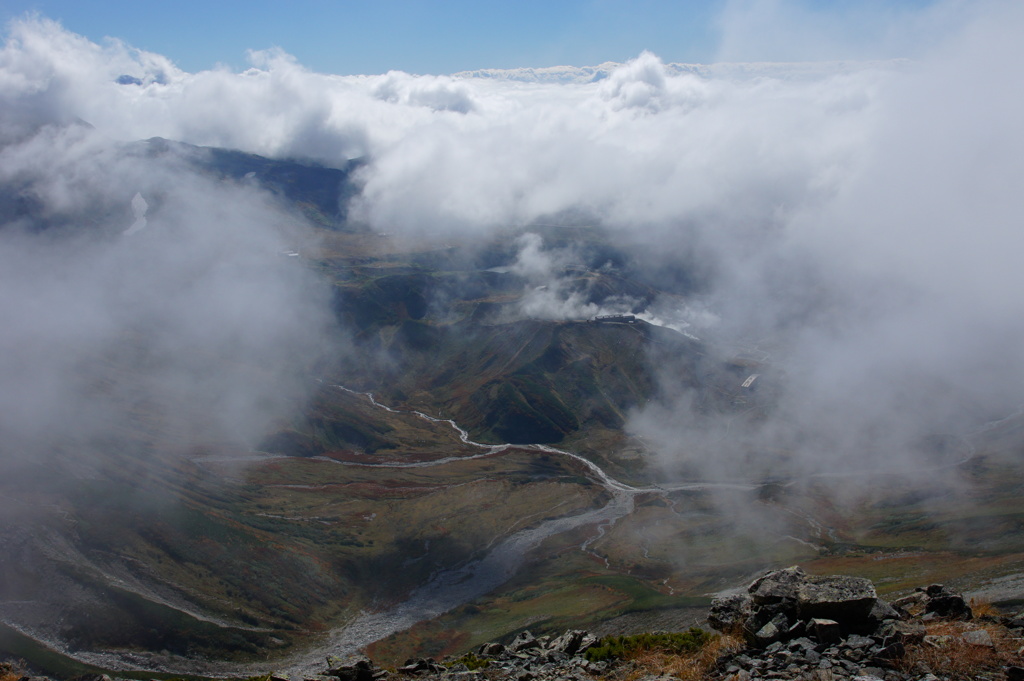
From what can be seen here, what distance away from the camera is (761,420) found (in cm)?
19888

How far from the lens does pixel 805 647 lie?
67.7 feet

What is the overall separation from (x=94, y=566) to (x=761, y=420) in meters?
186

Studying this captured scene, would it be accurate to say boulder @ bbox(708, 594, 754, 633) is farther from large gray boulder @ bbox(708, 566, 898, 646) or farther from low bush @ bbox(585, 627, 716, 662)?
low bush @ bbox(585, 627, 716, 662)

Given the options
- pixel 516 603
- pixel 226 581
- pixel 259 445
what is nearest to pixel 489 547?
pixel 516 603

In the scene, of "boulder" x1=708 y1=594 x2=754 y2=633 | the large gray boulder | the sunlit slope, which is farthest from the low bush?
the sunlit slope

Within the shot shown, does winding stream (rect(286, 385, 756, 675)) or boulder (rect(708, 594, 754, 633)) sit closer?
boulder (rect(708, 594, 754, 633))

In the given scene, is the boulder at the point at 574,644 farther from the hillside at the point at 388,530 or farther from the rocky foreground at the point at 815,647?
the hillside at the point at 388,530

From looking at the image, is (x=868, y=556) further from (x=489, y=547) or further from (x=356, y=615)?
(x=356, y=615)

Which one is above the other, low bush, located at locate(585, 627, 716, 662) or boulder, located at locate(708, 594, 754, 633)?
boulder, located at locate(708, 594, 754, 633)

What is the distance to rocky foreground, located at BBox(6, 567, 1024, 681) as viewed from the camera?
1838 cm

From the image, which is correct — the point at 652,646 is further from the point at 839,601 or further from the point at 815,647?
the point at 839,601

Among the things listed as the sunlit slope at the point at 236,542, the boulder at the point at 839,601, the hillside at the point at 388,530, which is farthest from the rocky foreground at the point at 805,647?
the sunlit slope at the point at 236,542

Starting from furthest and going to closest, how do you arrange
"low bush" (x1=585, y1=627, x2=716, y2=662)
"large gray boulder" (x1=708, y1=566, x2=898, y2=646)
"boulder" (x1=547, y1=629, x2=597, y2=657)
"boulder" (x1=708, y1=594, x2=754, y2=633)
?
1. "boulder" (x1=547, y1=629, x2=597, y2=657)
2. "low bush" (x1=585, y1=627, x2=716, y2=662)
3. "boulder" (x1=708, y1=594, x2=754, y2=633)
4. "large gray boulder" (x1=708, y1=566, x2=898, y2=646)

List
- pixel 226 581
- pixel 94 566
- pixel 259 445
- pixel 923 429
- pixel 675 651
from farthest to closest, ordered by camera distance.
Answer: pixel 923 429, pixel 259 445, pixel 226 581, pixel 94 566, pixel 675 651
